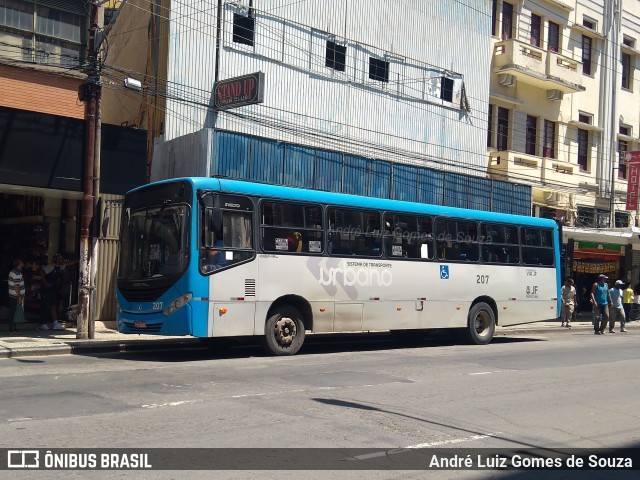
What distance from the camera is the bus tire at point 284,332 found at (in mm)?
14695

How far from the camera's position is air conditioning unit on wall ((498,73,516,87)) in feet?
99.9

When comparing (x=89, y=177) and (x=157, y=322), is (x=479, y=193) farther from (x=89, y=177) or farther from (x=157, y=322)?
(x=157, y=322)

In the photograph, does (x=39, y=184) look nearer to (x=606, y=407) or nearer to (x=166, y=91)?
(x=166, y=91)

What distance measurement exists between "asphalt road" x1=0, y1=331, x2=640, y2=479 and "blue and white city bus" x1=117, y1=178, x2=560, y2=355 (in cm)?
92

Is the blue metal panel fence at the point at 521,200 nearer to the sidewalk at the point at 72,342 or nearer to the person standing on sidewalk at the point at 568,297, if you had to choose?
the person standing on sidewalk at the point at 568,297

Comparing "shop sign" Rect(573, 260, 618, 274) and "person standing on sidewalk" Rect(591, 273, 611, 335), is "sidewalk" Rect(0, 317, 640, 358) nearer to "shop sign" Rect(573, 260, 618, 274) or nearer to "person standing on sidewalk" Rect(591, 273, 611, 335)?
"person standing on sidewalk" Rect(591, 273, 611, 335)

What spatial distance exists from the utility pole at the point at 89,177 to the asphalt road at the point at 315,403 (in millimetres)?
2040

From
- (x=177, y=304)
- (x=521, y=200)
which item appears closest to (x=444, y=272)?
(x=177, y=304)

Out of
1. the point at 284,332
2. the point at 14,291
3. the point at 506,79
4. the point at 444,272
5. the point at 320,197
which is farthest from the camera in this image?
the point at 506,79

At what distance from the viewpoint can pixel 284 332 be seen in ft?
49.2

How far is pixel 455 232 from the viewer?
1830 cm

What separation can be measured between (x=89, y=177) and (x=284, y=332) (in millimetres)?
5549

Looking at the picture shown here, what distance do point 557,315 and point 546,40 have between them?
53.7 feet

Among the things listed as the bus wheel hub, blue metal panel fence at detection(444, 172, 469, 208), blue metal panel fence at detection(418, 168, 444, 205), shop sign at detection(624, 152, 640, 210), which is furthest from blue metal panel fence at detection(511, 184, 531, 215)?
the bus wheel hub
